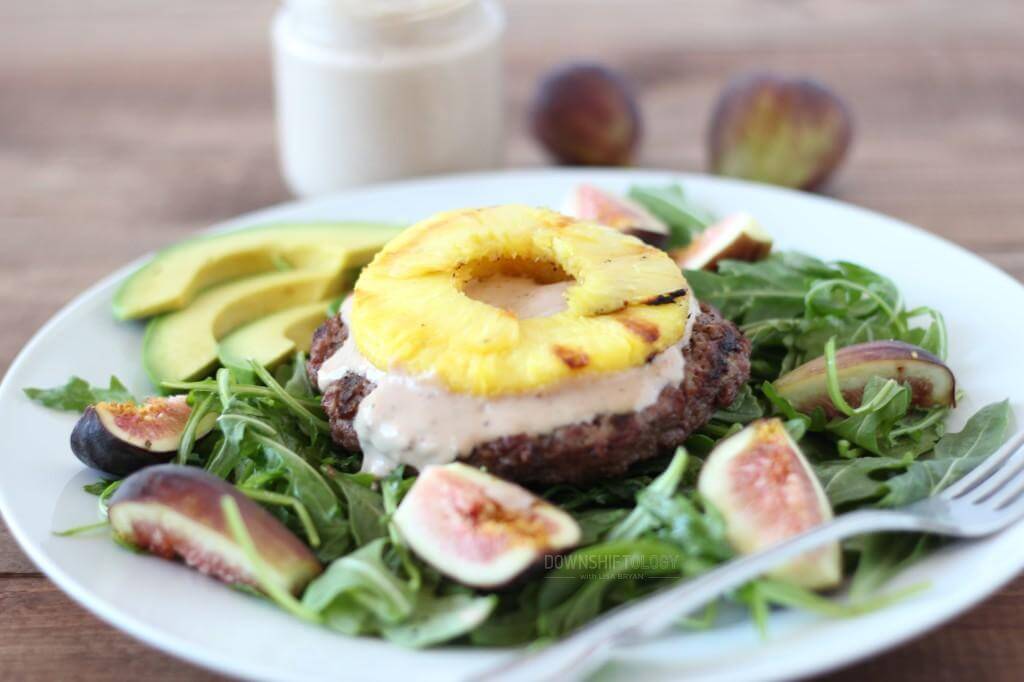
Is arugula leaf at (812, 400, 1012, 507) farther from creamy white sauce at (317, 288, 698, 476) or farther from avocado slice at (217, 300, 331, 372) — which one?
avocado slice at (217, 300, 331, 372)

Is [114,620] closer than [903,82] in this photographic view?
Yes

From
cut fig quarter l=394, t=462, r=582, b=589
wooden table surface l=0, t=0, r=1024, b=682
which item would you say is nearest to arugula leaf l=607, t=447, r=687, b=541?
cut fig quarter l=394, t=462, r=582, b=589

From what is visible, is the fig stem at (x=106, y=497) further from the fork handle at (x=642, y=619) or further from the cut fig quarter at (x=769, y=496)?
the cut fig quarter at (x=769, y=496)

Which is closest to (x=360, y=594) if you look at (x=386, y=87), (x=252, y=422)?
(x=252, y=422)

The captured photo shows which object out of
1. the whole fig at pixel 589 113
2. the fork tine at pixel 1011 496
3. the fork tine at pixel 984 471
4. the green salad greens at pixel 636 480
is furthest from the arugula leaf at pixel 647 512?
the whole fig at pixel 589 113

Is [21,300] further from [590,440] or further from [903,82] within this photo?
[903,82]

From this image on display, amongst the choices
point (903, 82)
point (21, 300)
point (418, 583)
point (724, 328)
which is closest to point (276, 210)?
point (21, 300)
